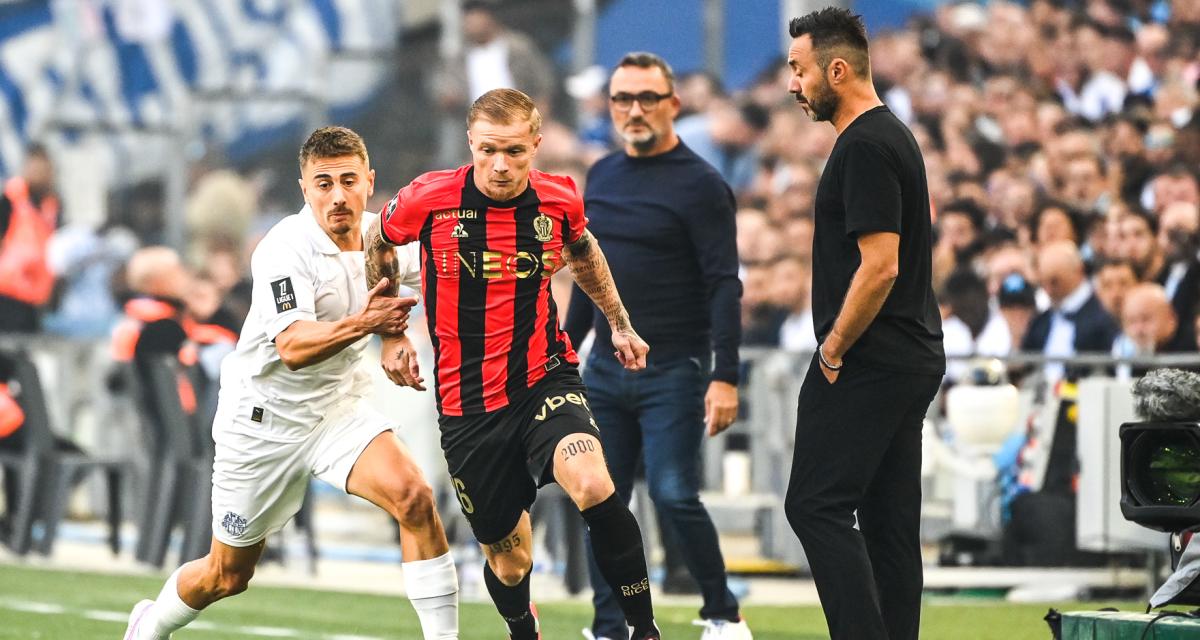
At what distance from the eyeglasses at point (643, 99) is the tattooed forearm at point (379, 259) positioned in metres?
1.68

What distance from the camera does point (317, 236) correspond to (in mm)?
7109

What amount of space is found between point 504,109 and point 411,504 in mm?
1403

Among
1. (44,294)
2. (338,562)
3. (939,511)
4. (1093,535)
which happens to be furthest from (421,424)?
(44,294)

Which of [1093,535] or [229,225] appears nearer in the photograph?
[1093,535]

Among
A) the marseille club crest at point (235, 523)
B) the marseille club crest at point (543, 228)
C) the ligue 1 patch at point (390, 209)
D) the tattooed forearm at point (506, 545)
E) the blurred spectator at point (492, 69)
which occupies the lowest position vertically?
the tattooed forearm at point (506, 545)

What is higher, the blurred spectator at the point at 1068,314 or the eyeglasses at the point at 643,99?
the eyeglasses at the point at 643,99

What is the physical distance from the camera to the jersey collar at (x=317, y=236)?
709 centimetres

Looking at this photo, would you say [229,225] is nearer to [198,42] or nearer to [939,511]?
[198,42]

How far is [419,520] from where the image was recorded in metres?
6.88

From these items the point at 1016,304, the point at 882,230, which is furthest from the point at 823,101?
the point at 1016,304

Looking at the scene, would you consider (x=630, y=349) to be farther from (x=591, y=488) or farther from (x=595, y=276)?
(x=591, y=488)

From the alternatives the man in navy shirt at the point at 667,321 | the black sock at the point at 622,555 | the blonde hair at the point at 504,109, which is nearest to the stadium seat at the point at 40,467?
the man in navy shirt at the point at 667,321

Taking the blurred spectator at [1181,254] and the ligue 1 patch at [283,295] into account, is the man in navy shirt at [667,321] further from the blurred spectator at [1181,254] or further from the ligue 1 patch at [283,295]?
the blurred spectator at [1181,254]

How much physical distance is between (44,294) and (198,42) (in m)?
3.07
